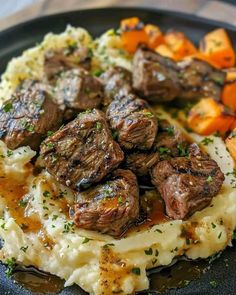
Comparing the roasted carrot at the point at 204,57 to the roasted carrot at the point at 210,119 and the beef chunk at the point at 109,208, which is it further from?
the beef chunk at the point at 109,208

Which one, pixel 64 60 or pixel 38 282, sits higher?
pixel 64 60

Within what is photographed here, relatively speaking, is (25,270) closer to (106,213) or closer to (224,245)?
(106,213)

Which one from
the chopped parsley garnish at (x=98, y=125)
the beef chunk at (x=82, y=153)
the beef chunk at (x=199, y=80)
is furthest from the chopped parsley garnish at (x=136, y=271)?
the beef chunk at (x=199, y=80)

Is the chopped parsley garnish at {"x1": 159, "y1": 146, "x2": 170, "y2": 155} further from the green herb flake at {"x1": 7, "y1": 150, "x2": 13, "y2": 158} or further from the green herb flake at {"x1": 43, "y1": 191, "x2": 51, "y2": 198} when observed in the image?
the green herb flake at {"x1": 7, "y1": 150, "x2": 13, "y2": 158}

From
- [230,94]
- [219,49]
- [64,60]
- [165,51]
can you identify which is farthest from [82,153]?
[219,49]

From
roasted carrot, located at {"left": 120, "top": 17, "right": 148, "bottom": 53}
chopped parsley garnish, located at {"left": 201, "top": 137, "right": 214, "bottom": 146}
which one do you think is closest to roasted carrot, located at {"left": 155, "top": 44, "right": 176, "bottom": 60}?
roasted carrot, located at {"left": 120, "top": 17, "right": 148, "bottom": 53}

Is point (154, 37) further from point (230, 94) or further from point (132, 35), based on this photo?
point (230, 94)
